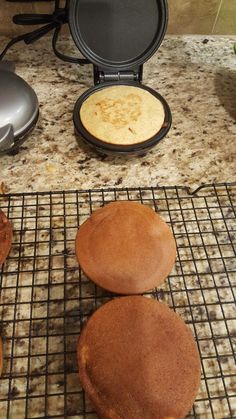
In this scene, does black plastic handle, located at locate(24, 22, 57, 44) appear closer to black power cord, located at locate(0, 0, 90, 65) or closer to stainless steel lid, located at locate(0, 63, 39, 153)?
black power cord, located at locate(0, 0, 90, 65)

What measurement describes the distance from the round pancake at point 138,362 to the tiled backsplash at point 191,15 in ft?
4.24

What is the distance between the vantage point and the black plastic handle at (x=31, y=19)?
1.39 meters

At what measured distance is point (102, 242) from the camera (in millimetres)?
878

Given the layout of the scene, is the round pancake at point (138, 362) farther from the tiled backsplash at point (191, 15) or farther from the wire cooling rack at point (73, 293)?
the tiled backsplash at point (191, 15)

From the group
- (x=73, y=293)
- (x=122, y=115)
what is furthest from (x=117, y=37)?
(x=73, y=293)

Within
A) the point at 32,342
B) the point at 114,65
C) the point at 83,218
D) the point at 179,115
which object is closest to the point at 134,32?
the point at 114,65

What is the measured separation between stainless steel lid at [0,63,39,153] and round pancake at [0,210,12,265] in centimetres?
26

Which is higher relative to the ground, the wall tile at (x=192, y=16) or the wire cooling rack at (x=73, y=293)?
the wall tile at (x=192, y=16)

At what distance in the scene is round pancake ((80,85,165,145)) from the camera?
111 cm

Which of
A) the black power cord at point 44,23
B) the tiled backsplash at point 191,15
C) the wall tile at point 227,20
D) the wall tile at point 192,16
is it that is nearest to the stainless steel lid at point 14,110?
the black power cord at point 44,23

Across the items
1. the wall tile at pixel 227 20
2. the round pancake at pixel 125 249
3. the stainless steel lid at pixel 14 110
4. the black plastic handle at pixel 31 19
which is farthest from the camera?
the wall tile at pixel 227 20

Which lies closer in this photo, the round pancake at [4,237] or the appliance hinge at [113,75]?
the round pancake at [4,237]

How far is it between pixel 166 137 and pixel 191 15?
66 cm

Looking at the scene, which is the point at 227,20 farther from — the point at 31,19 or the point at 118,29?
the point at 31,19
